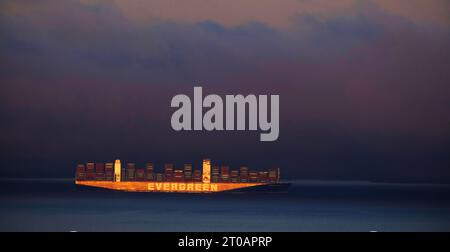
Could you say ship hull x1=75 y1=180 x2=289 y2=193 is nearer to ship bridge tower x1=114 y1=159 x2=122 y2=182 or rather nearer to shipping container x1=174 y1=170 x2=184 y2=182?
shipping container x1=174 y1=170 x2=184 y2=182

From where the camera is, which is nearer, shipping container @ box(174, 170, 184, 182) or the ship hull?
shipping container @ box(174, 170, 184, 182)

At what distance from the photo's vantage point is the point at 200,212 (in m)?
24.0

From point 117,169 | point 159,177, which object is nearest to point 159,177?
point 159,177

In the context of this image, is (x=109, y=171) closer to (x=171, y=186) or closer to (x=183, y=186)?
(x=183, y=186)

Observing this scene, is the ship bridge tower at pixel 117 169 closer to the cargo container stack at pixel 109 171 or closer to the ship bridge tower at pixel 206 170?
the cargo container stack at pixel 109 171

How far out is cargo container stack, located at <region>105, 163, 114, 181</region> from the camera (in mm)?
22594

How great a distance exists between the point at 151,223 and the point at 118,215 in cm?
79

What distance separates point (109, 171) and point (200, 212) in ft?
7.71

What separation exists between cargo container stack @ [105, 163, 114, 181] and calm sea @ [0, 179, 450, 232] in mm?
418

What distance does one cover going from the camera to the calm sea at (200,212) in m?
22.1

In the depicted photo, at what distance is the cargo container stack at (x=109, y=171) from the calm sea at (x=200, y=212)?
1.37ft
